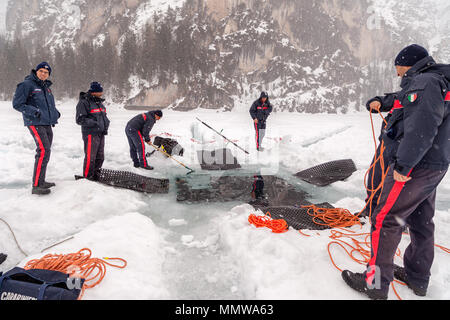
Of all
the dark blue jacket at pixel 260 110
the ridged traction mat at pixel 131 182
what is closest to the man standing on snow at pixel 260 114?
the dark blue jacket at pixel 260 110

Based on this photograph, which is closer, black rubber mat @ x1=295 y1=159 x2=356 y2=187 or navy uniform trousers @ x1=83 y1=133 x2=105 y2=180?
navy uniform trousers @ x1=83 y1=133 x2=105 y2=180

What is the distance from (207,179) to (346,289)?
3.52 meters

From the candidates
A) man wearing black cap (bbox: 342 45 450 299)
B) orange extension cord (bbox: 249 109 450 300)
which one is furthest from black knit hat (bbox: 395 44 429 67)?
orange extension cord (bbox: 249 109 450 300)

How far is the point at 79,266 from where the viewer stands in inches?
71.5

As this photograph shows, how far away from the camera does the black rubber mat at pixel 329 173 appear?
4.86 m

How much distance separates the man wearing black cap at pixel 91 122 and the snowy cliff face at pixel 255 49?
77.1ft

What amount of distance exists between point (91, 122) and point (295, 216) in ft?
11.5

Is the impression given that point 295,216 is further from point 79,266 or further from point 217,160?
point 217,160

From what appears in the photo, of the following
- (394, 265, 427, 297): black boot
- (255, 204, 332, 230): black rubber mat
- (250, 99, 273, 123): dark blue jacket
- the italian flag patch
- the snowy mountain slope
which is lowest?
(394, 265, 427, 297): black boot

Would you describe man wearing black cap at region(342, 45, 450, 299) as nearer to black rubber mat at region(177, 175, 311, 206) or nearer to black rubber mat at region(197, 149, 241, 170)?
black rubber mat at region(177, 175, 311, 206)

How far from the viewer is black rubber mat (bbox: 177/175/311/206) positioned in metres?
3.94

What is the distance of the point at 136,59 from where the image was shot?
102ft

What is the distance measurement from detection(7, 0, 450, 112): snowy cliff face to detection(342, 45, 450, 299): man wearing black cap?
26.5m
